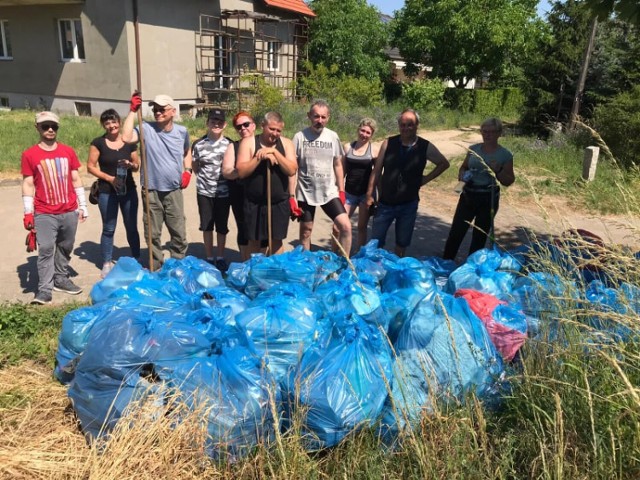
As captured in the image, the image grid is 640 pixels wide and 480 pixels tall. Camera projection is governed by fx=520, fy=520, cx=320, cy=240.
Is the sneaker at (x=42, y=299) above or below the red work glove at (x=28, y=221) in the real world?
below

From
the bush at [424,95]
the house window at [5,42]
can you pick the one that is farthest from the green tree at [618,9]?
the bush at [424,95]

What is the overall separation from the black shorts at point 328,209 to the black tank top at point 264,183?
1.15 feet

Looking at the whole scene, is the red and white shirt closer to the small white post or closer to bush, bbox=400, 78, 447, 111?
the small white post

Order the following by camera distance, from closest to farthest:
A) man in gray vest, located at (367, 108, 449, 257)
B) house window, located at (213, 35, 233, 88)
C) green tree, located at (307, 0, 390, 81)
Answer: man in gray vest, located at (367, 108, 449, 257)
house window, located at (213, 35, 233, 88)
green tree, located at (307, 0, 390, 81)

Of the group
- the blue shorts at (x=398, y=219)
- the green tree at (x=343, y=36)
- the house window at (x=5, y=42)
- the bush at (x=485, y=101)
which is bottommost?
the blue shorts at (x=398, y=219)

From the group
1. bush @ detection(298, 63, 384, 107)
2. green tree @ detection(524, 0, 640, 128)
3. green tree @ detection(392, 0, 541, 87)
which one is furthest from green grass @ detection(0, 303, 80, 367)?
green tree @ detection(392, 0, 541, 87)

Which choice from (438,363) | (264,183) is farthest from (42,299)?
(438,363)

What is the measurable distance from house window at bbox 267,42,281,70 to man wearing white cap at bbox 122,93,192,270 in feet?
56.8

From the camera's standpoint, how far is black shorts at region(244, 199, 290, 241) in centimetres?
458

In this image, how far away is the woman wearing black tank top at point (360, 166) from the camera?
205 inches

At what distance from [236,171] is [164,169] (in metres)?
0.74

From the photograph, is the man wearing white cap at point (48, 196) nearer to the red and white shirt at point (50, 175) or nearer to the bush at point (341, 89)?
the red and white shirt at point (50, 175)

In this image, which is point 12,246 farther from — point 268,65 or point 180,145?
point 268,65

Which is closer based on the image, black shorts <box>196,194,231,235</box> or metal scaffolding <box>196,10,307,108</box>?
black shorts <box>196,194,231,235</box>
